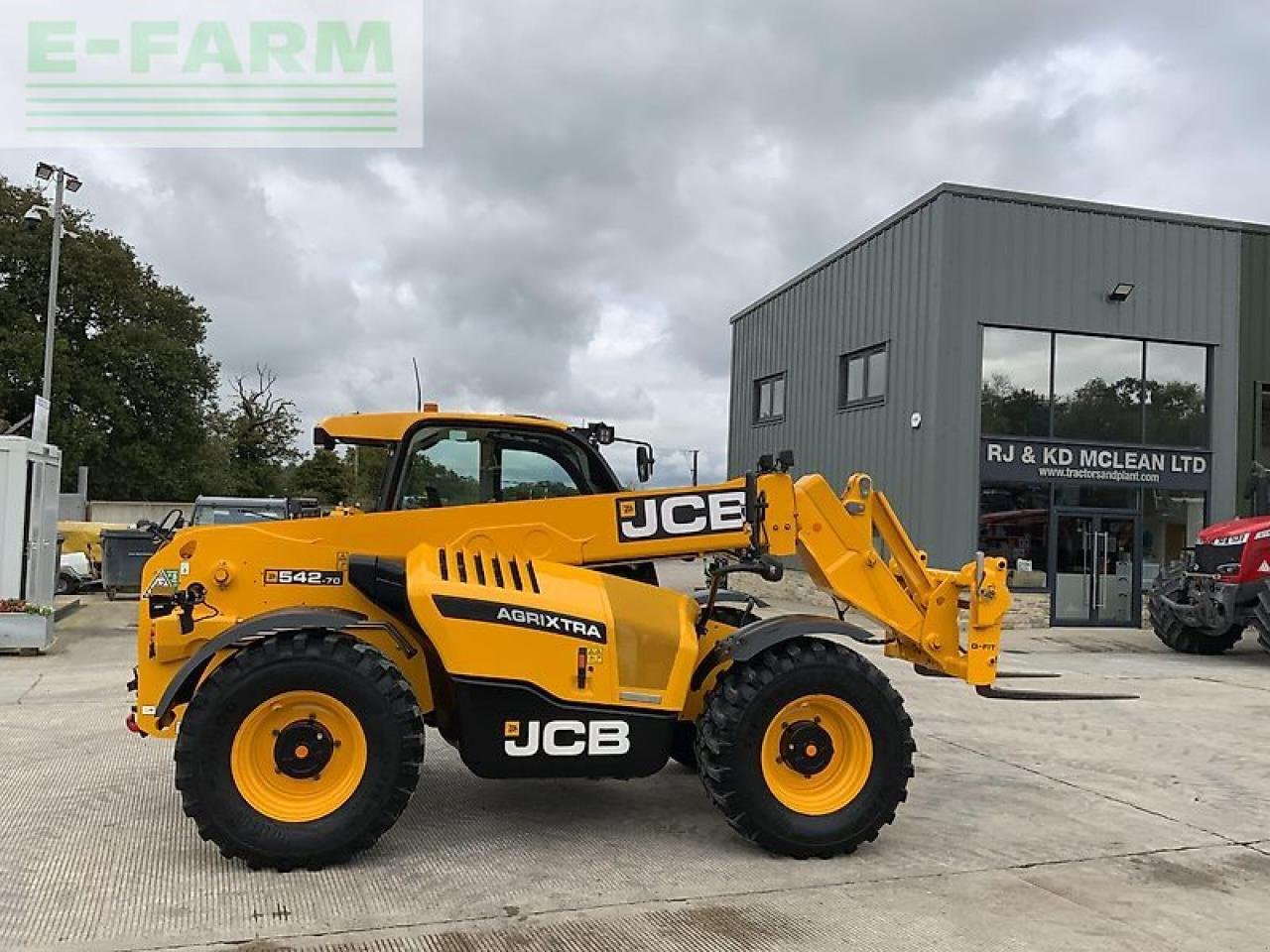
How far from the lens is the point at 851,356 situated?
19.5 meters

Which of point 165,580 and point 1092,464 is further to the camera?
point 1092,464

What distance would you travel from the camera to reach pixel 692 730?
5609 mm

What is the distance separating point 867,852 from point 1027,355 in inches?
539

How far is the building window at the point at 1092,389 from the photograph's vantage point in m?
17.0

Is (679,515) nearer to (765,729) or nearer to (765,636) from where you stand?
(765,636)

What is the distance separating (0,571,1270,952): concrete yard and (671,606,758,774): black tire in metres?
0.17

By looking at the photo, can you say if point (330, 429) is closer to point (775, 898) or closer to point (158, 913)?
point (158, 913)

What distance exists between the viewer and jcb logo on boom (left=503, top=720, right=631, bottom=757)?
4.99 m

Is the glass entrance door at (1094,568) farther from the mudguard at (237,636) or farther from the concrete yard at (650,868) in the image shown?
the mudguard at (237,636)

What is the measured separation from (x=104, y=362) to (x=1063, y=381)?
31.1m

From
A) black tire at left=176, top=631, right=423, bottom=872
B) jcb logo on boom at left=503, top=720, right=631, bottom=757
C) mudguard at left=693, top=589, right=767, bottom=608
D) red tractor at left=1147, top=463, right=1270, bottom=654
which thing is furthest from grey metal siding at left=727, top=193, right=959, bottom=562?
black tire at left=176, top=631, right=423, bottom=872

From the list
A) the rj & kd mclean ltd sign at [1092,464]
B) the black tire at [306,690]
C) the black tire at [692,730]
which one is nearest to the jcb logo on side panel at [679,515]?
the black tire at [692,730]

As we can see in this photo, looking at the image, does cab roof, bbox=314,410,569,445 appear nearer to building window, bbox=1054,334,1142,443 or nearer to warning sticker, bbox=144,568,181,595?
warning sticker, bbox=144,568,181,595

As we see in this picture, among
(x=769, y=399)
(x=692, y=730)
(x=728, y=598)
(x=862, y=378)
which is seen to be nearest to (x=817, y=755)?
(x=692, y=730)
